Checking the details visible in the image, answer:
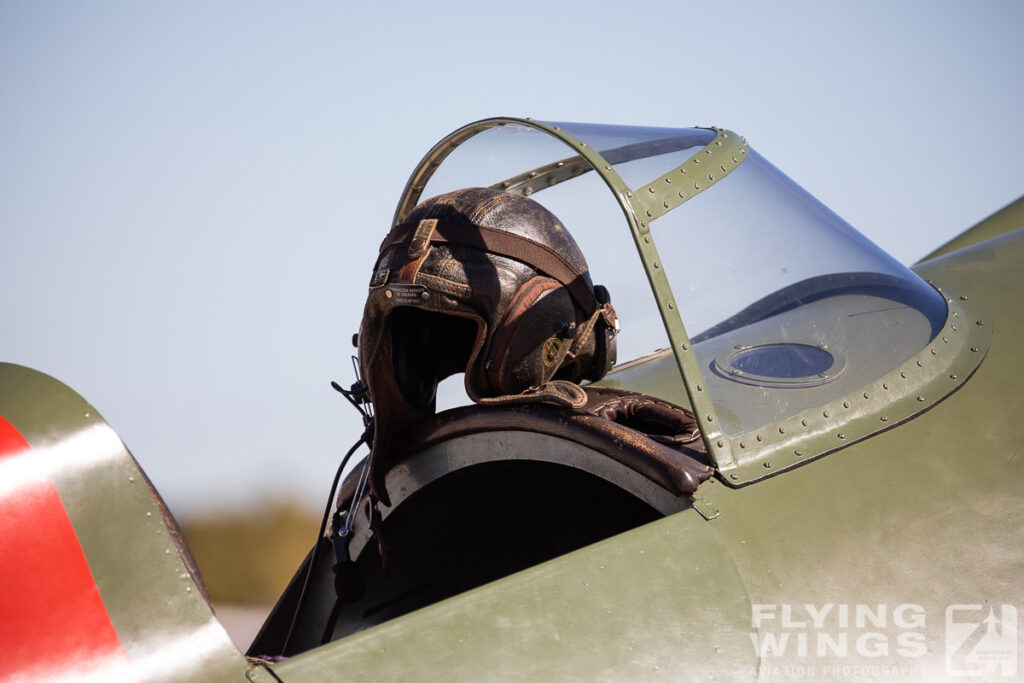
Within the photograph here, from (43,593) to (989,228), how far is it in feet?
12.2

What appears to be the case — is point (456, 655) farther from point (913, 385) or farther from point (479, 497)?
point (913, 385)

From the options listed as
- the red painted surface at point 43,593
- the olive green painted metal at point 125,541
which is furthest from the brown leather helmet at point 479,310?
the red painted surface at point 43,593

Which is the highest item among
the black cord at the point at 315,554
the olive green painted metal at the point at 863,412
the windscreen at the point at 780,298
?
the windscreen at the point at 780,298

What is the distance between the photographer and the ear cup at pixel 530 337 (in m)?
2.17

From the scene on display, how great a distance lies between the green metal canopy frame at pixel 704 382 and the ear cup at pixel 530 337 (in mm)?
358

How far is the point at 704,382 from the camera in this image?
6.09 ft

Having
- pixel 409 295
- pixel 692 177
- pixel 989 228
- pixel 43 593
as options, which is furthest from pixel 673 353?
pixel 989 228

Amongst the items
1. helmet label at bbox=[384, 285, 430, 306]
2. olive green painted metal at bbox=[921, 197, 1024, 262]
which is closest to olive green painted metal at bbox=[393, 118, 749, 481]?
helmet label at bbox=[384, 285, 430, 306]

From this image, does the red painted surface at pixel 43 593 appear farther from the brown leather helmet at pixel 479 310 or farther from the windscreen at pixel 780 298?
the windscreen at pixel 780 298

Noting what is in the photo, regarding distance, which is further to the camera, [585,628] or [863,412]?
[863,412]

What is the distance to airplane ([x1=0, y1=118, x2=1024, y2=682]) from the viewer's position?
147 centimetres

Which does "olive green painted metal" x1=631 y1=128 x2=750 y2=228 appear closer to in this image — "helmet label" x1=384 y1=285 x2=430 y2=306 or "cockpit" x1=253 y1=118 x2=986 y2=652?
"cockpit" x1=253 y1=118 x2=986 y2=652

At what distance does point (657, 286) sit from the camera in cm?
185

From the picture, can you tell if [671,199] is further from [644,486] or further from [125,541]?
[125,541]
